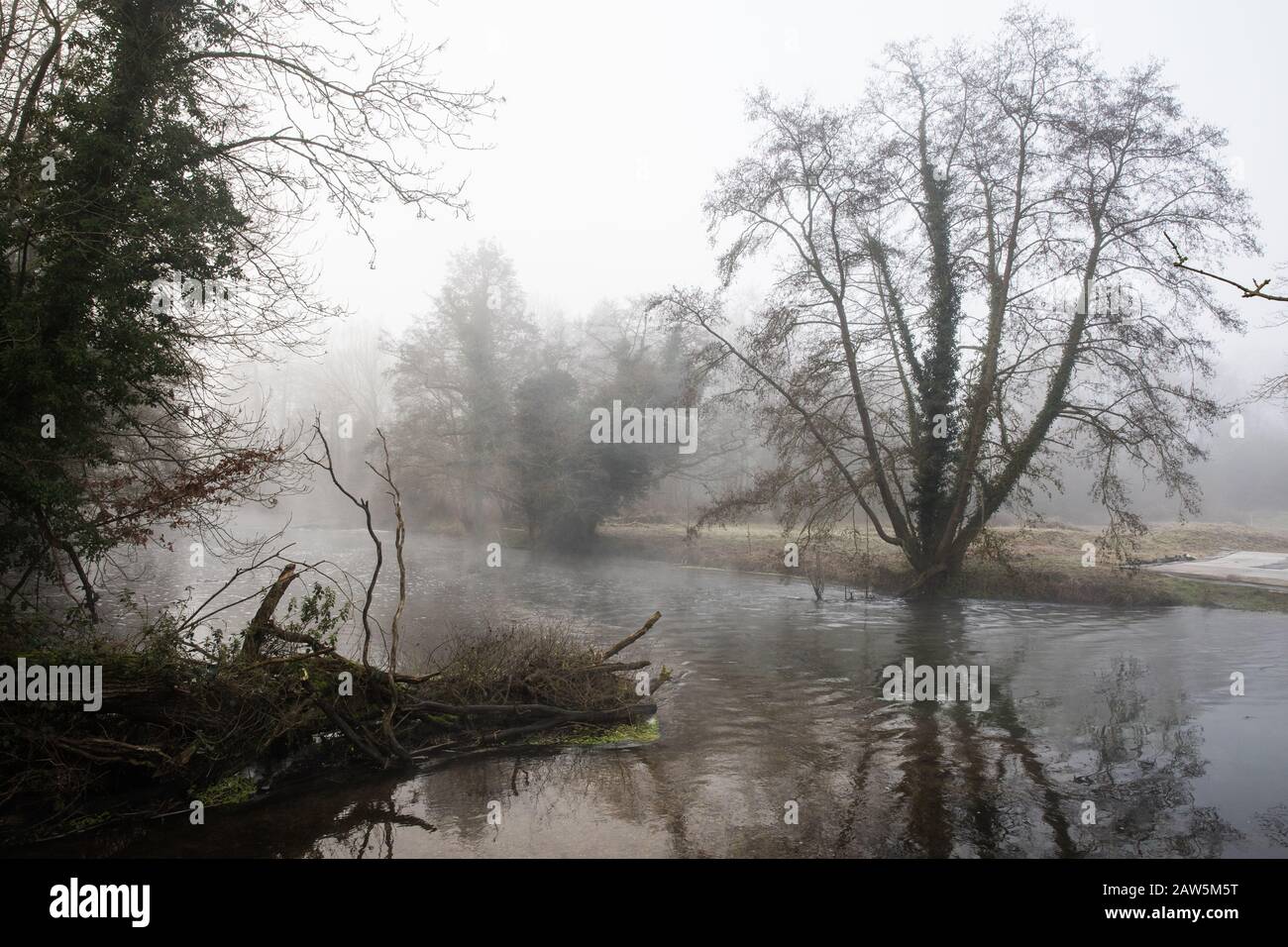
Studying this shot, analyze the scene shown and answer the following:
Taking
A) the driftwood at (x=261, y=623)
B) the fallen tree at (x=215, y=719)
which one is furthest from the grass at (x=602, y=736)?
the driftwood at (x=261, y=623)

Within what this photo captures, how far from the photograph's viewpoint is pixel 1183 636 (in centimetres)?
1795

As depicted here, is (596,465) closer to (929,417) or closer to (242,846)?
(929,417)

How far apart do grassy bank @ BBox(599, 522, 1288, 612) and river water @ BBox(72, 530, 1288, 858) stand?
15.0ft

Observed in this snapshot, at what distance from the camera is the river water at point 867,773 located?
291 inches

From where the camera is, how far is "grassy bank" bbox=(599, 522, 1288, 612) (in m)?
22.7

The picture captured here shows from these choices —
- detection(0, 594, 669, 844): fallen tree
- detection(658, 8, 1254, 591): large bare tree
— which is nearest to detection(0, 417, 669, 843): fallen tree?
detection(0, 594, 669, 844): fallen tree

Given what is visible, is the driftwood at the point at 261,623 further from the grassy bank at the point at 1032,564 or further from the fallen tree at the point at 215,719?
the grassy bank at the point at 1032,564

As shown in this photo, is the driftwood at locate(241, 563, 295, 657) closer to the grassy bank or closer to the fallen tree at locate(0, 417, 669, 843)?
the fallen tree at locate(0, 417, 669, 843)

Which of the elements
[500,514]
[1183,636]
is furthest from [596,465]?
[1183,636]

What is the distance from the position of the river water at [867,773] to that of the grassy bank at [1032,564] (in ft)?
15.0

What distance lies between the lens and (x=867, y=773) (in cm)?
921

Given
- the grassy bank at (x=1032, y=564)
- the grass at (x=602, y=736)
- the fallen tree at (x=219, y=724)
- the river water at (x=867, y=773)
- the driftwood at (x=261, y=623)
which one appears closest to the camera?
the river water at (x=867, y=773)

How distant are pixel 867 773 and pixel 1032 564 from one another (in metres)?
18.4
